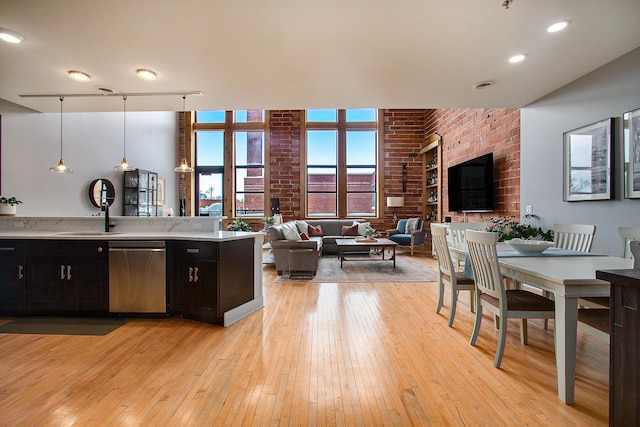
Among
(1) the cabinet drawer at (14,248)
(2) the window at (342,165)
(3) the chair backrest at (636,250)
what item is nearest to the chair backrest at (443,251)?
(3) the chair backrest at (636,250)

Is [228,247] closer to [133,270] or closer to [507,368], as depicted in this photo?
[133,270]

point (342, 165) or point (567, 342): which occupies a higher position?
point (342, 165)

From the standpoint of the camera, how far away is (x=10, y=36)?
241 cm

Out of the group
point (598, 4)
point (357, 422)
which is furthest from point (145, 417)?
point (598, 4)

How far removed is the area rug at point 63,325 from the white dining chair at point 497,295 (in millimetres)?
3155

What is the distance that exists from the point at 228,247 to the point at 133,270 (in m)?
0.99

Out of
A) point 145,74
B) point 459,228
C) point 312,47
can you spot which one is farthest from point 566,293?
point 145,74

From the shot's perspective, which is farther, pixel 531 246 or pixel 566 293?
pixel 531 246

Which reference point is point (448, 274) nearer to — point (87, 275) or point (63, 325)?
point (87, 275)

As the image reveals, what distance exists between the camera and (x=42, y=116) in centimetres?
428

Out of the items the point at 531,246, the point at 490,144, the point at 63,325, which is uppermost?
the point at 490,144

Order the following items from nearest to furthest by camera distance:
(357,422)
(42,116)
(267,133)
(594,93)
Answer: (357,422)
(594,93)
(42,116)
(267,133)

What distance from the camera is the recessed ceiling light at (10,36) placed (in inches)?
92.6

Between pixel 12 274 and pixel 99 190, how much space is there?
283 cm
